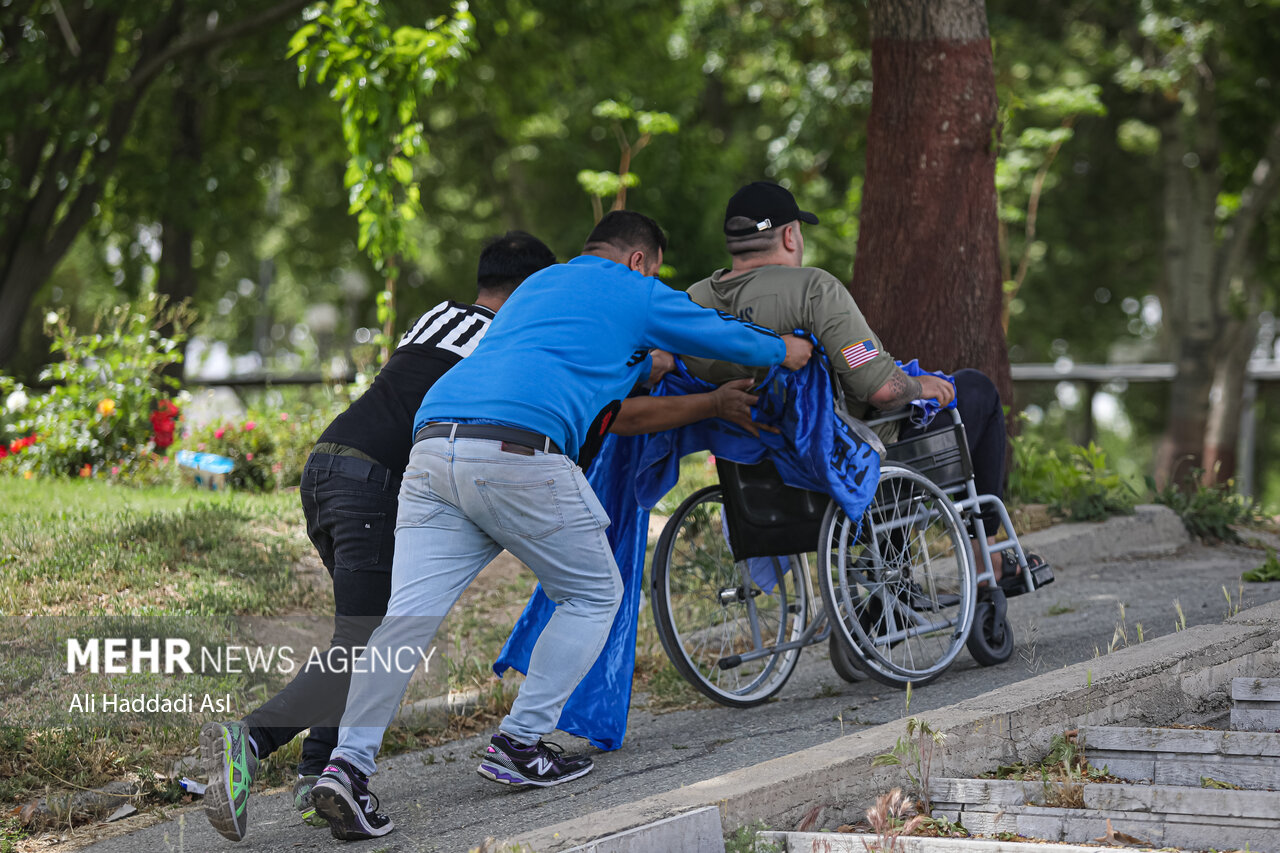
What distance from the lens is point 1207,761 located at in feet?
10.4

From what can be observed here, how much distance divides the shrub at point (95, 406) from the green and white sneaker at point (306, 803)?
18.3 feet

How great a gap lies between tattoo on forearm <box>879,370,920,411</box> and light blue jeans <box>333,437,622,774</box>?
141cm

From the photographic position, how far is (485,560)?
3723 millimetres

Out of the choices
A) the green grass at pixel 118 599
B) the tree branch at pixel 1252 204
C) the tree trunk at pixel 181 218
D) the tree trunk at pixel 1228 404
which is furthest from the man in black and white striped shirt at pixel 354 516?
the tree branch at pixel 1252 204

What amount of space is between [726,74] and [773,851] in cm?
1835

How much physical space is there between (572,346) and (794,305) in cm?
116

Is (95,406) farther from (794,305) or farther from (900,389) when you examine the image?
(900,389)

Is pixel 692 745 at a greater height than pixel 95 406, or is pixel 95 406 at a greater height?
pixel 95 406

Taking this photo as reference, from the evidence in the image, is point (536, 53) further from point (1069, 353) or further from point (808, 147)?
point (1069, 353)

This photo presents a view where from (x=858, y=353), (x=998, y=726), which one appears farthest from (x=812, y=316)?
(x=998, y=726)

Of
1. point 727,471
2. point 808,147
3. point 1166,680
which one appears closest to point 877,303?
point 727,471

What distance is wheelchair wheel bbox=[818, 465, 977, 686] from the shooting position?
446cm

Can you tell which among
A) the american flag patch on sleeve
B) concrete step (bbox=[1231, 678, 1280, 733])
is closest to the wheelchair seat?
the american flag patch on sleeve

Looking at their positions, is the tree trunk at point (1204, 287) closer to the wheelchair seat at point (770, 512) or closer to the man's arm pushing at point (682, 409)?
the wheelchair seat at point (770, 512)
